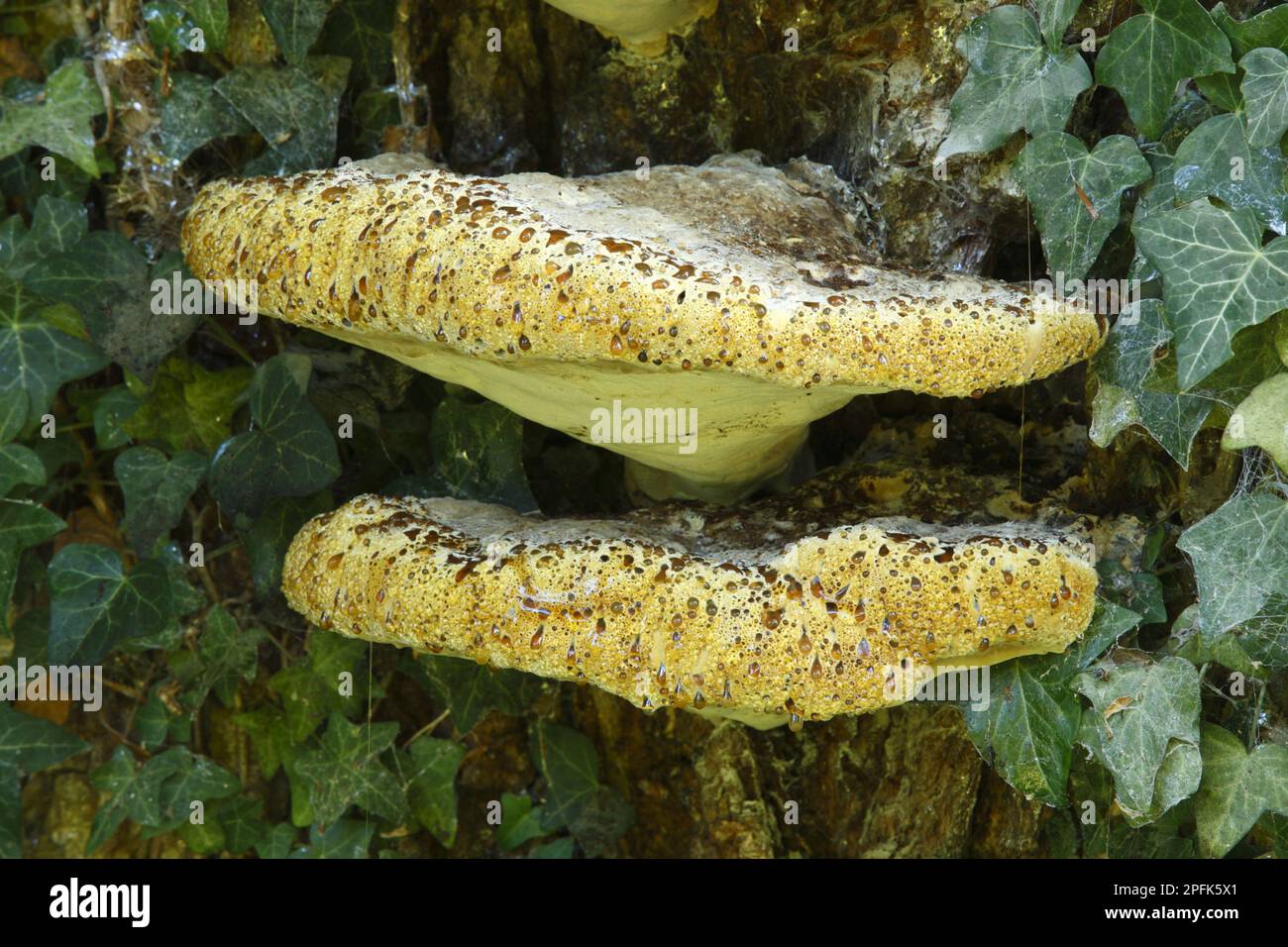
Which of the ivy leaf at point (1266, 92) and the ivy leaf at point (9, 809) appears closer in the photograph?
the ivy leaf at point (1266, 92)

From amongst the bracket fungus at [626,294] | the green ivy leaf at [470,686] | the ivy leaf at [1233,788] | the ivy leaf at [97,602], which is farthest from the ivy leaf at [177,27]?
the ivy leaf at [1233,788]

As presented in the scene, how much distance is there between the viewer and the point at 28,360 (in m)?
2.55

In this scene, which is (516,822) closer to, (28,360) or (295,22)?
(28,360)

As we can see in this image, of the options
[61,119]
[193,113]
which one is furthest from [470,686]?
[61,119]

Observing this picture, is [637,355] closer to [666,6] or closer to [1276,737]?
[666,6]

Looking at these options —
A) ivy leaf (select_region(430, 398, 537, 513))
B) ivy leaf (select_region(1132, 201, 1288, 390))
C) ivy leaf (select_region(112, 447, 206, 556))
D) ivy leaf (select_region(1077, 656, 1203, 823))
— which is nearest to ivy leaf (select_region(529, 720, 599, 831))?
ivy leaf (select_region(430, 398, 537, 513))

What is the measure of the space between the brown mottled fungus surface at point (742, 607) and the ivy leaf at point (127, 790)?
1.05 metres

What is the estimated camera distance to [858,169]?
2.37m

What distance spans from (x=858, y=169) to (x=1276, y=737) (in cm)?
126

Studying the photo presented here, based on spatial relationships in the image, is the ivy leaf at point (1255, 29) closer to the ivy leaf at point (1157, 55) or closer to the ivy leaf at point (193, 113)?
the ivy leaf at point (1157, 55)

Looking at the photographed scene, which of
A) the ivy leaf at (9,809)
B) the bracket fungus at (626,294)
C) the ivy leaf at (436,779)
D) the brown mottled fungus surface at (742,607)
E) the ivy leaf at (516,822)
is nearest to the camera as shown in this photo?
the bracket fungus at (626,294)

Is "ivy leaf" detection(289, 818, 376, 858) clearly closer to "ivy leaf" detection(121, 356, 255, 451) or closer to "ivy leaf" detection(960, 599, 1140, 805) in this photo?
"ivy leaf" detection(121, 356, 255, 451)

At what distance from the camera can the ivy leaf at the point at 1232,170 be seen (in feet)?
6.49
